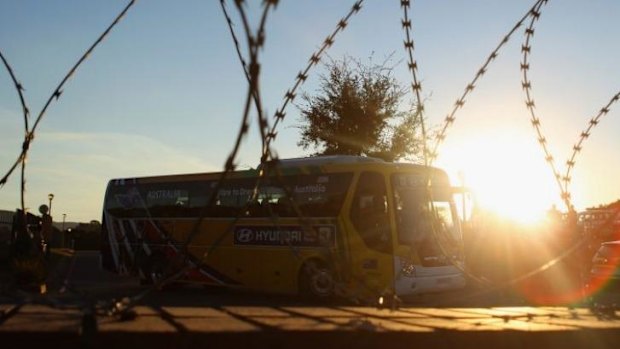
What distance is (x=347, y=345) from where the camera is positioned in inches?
139

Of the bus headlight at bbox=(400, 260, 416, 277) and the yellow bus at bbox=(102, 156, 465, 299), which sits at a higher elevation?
the yellow bus at bbox=(102, 156, 465, 299)

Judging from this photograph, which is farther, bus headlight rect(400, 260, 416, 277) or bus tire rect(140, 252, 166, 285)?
bus tire rect(140, 252, 166, 285)

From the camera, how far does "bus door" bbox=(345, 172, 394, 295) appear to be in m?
14.7

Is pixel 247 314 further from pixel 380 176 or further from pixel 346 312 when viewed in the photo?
pixel 380 176

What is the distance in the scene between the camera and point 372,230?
48.8ft

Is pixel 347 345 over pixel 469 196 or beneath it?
beneath

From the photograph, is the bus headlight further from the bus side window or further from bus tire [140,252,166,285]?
bus tire [140,252,166,285]

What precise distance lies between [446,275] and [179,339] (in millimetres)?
12957

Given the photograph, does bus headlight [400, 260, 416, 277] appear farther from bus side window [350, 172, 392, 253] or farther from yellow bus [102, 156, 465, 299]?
bus side window [350, 172, 392, 253]

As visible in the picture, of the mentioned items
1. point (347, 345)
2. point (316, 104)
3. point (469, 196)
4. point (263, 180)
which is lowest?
point (347, 345)

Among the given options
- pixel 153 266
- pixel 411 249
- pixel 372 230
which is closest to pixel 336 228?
pixel 372 230

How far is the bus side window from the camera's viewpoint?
48.3 ft

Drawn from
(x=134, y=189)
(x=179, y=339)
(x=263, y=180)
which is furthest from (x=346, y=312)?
(x=134, y=189)

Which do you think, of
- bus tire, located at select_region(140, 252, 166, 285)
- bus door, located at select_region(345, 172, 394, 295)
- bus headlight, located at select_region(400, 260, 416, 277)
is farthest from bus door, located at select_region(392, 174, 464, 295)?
bus tire, located at select_region(140, 252, 166, 285)
